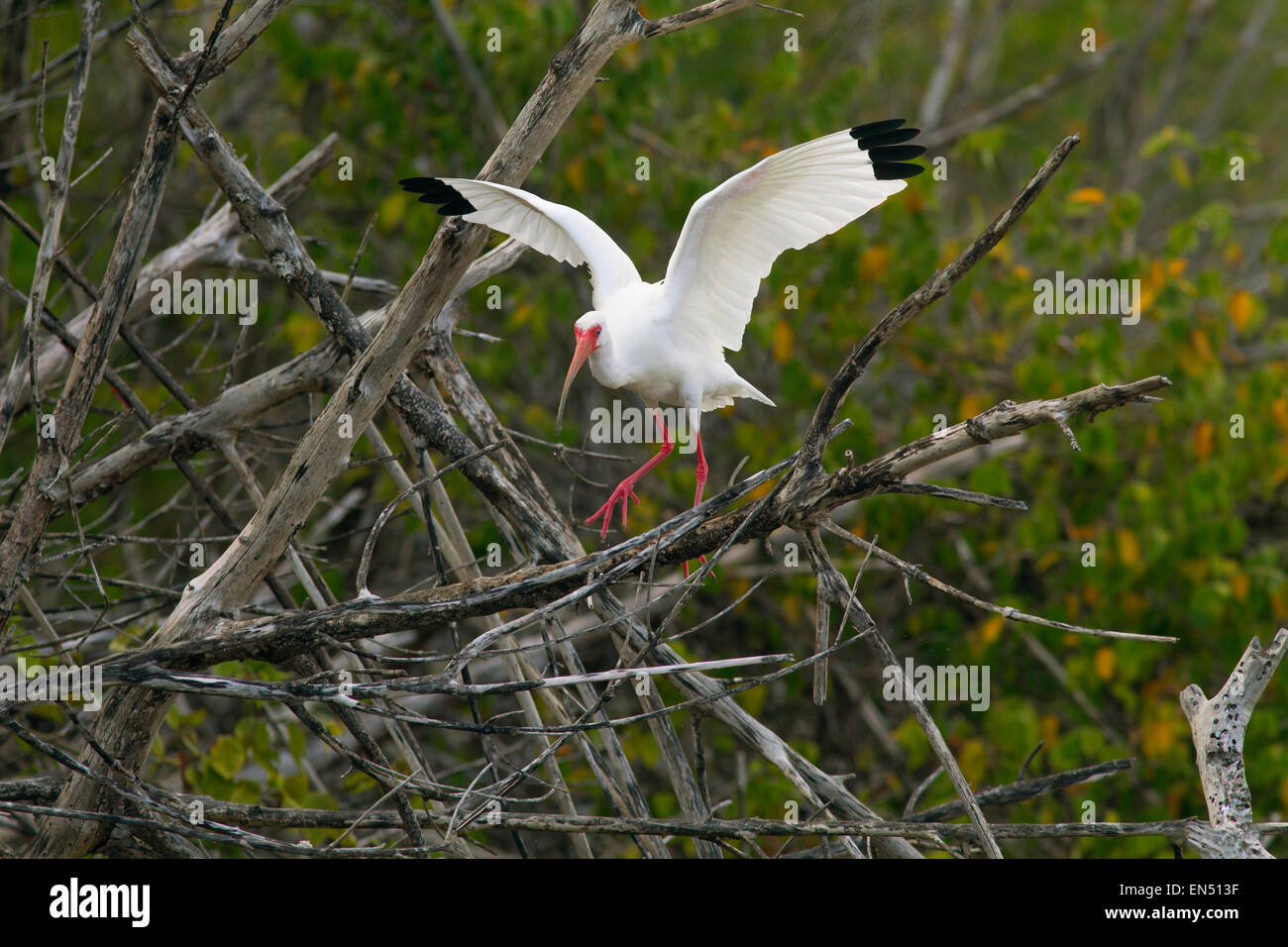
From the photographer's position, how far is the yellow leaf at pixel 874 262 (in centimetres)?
680

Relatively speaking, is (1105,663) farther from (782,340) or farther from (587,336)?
(587,336)

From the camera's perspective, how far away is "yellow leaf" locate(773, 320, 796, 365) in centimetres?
666

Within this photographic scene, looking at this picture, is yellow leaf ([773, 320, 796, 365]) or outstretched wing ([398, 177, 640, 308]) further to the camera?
yellow leaf ([773, 320, 796, 365])

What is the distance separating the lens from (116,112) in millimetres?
8086

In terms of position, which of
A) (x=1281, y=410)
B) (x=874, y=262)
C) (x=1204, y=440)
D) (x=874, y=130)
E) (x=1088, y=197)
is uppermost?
(x=1088, y=197)

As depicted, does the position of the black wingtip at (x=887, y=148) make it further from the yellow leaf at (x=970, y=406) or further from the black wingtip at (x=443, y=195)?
the yellow leaf at (x=970, y=406)

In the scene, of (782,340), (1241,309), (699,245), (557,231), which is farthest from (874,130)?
(1241,309)

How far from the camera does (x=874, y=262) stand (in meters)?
6.81

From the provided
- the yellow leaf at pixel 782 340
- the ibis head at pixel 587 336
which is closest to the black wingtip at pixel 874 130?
the ibis head at pixel 587 336

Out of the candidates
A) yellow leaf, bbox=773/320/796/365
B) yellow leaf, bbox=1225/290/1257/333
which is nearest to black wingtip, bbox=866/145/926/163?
yellow leaf, bbox=773/320/796/365

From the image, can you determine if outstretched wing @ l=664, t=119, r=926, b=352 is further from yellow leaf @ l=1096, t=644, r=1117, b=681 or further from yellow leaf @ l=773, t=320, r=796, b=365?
yellow leaf @ l=1096, t=644, r=1117, b=681

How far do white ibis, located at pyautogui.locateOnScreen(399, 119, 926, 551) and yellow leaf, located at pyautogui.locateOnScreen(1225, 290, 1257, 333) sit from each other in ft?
11.0

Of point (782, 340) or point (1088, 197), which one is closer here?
point (1088, 197)

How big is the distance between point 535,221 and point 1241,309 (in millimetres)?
4244
